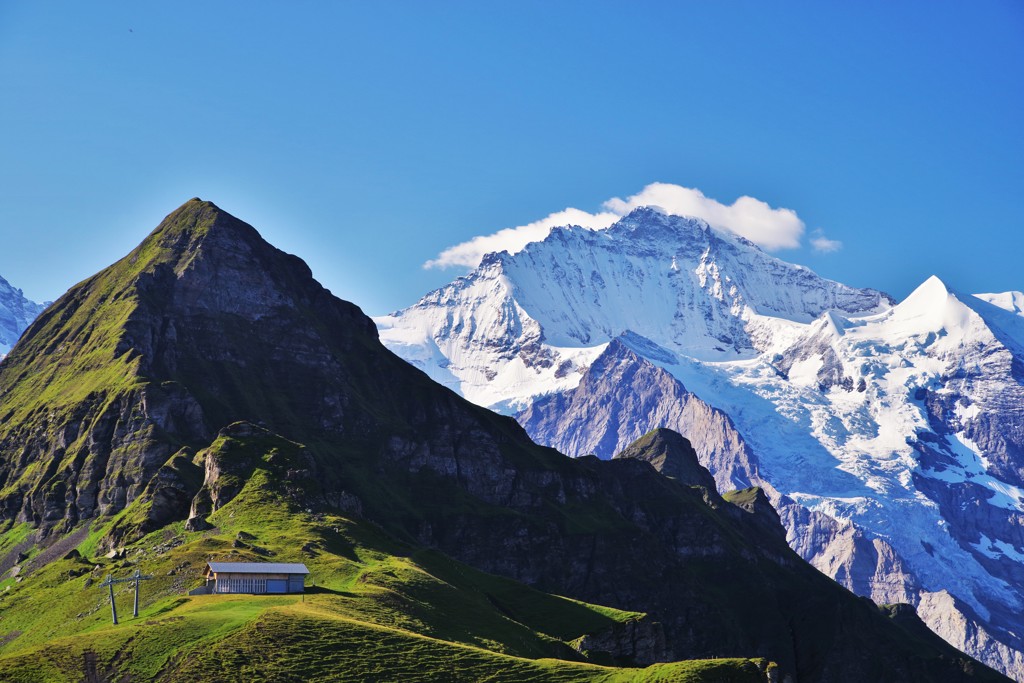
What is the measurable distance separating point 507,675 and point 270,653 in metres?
29.8

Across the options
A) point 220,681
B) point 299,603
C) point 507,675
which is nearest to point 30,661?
point 220,681

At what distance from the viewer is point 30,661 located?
17038 cm

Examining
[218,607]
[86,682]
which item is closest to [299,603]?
[218,607]

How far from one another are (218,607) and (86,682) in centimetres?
2976

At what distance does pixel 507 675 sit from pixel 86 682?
5106cm

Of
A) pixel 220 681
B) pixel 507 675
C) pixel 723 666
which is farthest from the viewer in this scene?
pixel 723 666

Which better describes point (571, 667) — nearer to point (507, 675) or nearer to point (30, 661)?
point (507, 675)

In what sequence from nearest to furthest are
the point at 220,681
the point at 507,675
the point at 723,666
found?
the point at 220,681
the point at 507,675
the point at 723,666

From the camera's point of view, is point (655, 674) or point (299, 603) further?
point (299, 603)

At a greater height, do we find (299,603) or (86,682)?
(299,603)

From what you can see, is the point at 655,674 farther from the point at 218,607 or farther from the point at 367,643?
the point at 218,607

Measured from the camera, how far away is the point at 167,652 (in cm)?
17388

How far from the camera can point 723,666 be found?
189125mm

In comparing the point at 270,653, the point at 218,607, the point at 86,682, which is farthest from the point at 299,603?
the point at 86,682
